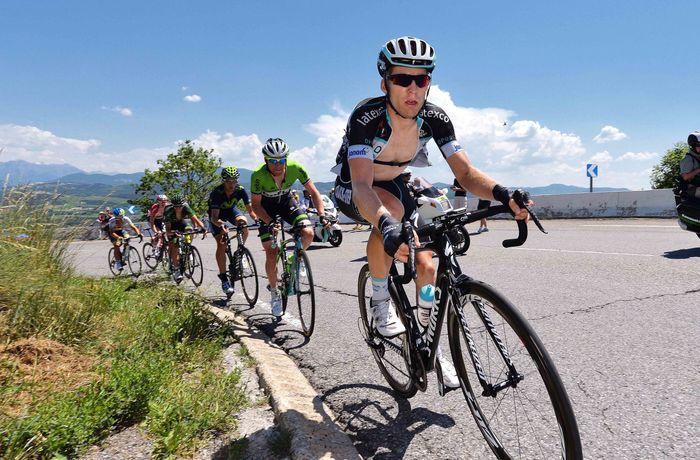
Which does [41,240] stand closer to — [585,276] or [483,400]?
[483,400]

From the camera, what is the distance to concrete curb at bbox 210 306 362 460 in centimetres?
225

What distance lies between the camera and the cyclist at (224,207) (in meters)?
7.66

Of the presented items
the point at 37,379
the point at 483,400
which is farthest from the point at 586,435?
the point at 37,379

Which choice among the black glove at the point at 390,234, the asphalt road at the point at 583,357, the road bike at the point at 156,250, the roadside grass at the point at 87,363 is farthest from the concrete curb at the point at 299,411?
the road bike at the point at 156,250

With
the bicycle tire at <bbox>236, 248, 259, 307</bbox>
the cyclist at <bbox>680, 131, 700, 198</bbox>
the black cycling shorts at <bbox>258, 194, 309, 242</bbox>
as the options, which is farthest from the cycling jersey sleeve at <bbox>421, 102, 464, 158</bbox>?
the cyclist at <bbox>680, 131, 700, 198</bbox>

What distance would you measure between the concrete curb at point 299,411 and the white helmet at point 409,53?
2205 millimetres

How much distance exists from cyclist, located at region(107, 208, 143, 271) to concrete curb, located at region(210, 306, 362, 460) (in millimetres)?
10109

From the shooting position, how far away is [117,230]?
496 inches

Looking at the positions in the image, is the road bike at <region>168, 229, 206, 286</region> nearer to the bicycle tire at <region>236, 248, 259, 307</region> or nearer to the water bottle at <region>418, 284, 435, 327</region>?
the bicycle tire at <region>236, 248, 259, 307</region>

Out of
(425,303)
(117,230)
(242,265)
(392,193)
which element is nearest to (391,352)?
(425,303)

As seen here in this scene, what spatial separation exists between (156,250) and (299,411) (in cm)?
1128

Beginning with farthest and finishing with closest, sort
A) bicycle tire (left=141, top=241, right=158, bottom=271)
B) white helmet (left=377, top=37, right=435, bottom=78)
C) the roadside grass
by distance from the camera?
1. bicycle tire (left=141, top=241, right=158, bottom=271)
2. white helmet (left=377, top=37, right=435, bottom=78)
3. the roadside grass

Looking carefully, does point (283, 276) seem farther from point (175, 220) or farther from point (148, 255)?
point (148, 255)

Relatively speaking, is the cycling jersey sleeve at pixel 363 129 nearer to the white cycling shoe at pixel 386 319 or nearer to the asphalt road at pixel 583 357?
the white cycling shoe at pixel 386 319
